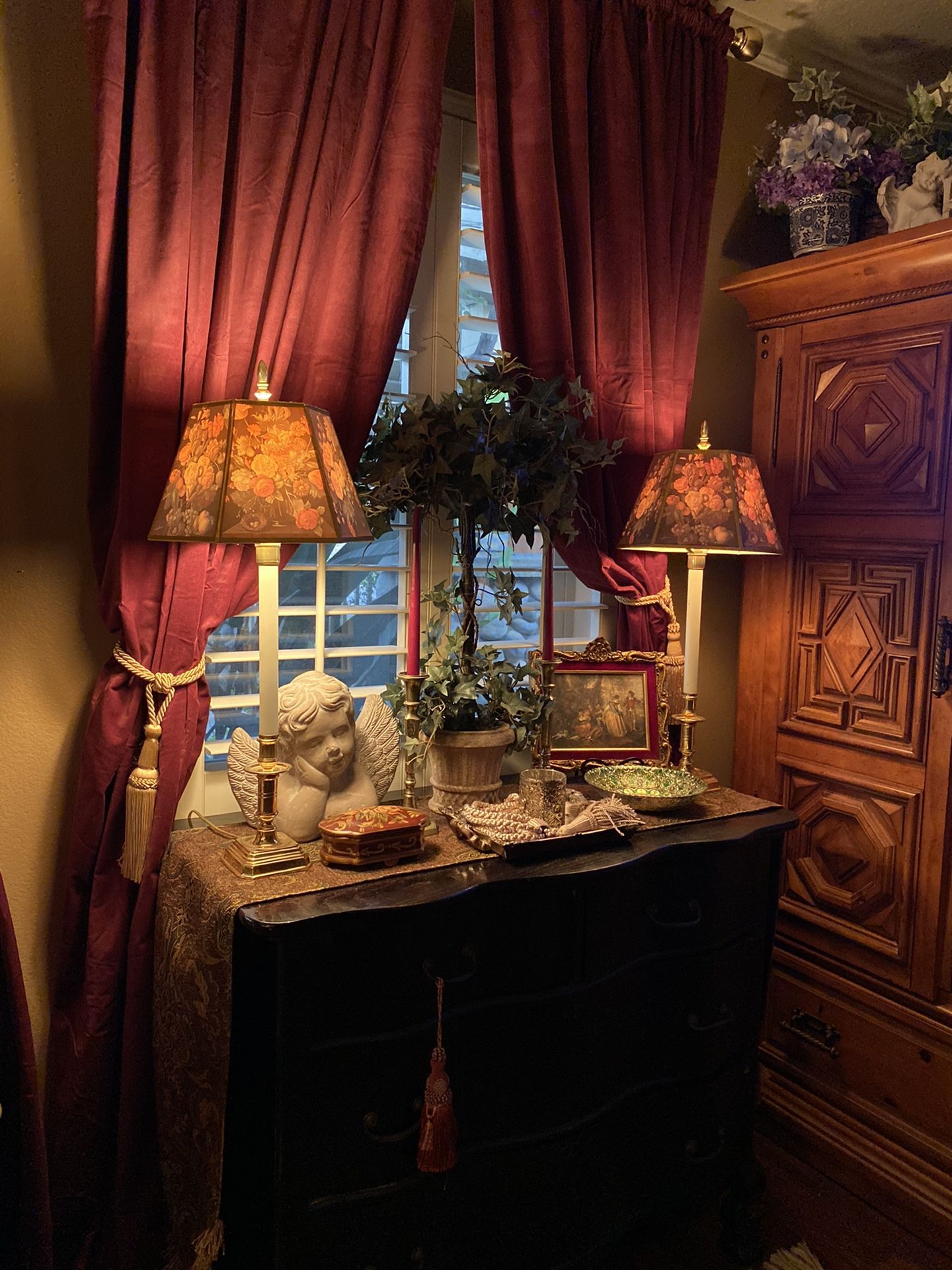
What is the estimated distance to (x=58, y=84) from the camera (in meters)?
1.56

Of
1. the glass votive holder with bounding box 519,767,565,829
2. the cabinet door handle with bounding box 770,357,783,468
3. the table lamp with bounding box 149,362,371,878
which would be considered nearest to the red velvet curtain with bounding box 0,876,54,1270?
the table lamp with bounding box 149,362,371,878

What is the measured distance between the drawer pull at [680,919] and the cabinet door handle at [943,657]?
0.74m

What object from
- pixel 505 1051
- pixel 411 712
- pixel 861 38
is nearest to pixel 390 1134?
pixel 505 1051

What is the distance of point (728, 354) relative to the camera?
2539mm

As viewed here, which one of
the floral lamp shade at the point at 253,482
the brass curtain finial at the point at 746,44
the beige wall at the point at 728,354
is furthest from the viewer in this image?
the beige wall at the point at 728,354

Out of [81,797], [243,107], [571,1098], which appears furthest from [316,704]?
[243,107]

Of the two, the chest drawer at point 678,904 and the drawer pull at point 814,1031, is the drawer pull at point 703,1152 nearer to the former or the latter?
the chest drawer at point 678,904

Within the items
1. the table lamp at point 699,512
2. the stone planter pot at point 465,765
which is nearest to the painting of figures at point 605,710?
the table lamp at point 699,512

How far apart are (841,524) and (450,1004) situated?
1.43 metres

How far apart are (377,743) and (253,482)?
57 centimetres

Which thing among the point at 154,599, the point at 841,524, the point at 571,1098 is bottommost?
the point at 571,1098

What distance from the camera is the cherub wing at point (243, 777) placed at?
1604mm

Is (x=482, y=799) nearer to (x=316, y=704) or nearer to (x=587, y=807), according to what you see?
(x=587, y=807)

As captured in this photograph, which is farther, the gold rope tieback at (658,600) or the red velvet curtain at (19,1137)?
the gold rope tieback at (658,600)
